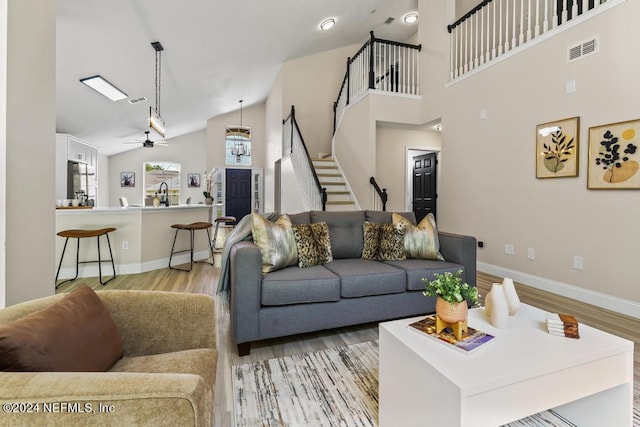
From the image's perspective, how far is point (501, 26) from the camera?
412cm

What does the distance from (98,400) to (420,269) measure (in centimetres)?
226

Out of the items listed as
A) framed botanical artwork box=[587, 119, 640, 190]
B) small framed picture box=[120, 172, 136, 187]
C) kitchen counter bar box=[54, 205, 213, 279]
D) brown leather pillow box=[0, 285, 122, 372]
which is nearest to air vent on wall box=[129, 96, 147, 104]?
kitchen counter bar box=[54, 205, 213, 279]

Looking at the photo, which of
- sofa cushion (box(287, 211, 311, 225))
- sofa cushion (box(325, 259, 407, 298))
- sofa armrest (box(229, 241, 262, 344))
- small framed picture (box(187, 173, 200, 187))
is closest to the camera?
sofa armrest (box(229, 241, 262, 344))

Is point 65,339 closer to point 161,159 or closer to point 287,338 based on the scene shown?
point 287,338

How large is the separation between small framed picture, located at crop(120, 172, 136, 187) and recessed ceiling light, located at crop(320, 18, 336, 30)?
24.2 feet

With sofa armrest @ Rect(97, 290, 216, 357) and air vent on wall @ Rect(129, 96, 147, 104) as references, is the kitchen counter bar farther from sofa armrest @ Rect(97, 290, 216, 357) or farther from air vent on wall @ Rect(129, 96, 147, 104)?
sofa armrest @ Rect(97, 290, 216, 357)

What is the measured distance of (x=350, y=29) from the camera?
Answer: 21.4ft

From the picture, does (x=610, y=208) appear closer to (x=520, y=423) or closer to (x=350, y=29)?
(x=520, y=423)

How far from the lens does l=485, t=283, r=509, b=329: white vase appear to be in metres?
1.51

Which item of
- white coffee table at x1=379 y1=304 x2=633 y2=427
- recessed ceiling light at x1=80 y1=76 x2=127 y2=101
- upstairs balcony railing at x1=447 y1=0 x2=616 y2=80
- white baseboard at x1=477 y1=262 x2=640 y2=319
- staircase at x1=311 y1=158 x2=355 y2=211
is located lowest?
white baseboard at x1=477 y1=262 x2=640 y2=319

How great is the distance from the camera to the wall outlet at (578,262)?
126 inches

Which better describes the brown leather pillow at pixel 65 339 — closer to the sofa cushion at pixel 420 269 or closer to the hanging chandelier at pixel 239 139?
the sofa cushion at pixel 420 269

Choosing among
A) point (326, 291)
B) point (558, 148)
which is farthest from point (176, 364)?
point (558, 148)

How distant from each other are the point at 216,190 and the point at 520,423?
9.13 meters
